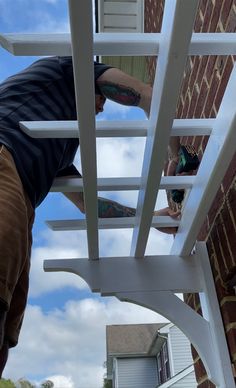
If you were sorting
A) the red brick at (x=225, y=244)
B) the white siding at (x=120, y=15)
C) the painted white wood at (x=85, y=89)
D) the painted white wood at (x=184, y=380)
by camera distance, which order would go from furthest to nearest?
the painted white wood at (x=184, y=380)
the white siding at (x=120, y=15)
the red brick at (x=225, y=244)
the painted white wood at (x=85, y=89)

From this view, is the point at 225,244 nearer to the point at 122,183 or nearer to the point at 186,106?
the point at 122,183

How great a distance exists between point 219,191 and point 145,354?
1368 centimetres

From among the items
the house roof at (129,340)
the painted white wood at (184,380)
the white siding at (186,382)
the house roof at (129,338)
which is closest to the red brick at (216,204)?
the painted white wood at (184,380)

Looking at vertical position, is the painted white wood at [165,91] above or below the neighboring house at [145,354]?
below

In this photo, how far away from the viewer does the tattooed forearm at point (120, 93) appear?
1432 mm

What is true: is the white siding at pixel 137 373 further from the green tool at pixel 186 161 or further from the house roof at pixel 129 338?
the green tool at pixel 186 161

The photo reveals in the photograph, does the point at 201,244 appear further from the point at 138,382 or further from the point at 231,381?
the point at 138,382

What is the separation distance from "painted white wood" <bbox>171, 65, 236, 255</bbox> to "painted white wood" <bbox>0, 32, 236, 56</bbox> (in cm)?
13

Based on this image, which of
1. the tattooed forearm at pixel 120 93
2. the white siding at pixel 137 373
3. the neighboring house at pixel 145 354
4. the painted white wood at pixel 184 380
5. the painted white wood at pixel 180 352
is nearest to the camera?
the tattooed forearm at pixel 120 93

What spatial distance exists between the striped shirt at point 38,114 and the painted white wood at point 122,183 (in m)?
0.08

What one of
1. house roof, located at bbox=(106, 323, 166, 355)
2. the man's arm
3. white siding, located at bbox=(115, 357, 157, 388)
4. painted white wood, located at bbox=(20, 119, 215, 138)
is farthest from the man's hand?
white siding, located at bbox=(115, 357, 157, 388)

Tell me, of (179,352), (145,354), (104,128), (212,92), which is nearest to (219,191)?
(212,92)

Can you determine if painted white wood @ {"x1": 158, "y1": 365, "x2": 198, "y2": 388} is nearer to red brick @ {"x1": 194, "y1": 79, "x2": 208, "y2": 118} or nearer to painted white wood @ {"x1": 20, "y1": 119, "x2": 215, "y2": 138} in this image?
red brick @ {"x1": 194, "y1": 79, "x2": 208, "y2": 118}

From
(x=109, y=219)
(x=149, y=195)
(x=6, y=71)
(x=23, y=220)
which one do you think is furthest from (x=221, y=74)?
(x=23, y=220)
